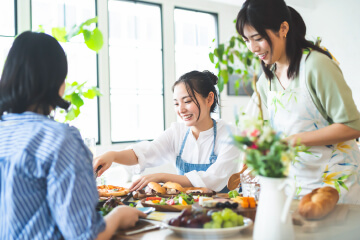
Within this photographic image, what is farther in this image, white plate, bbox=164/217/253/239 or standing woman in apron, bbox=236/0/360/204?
standing woman in apron, bbox=236/0/360/204

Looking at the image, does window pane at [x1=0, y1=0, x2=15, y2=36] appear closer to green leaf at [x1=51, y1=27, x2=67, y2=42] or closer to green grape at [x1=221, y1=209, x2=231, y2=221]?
green leaf at [x1=51, y1=27, x2=67, y2=42]

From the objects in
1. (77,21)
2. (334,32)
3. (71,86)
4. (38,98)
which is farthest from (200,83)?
(334,32)

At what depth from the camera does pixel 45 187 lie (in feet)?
3.18

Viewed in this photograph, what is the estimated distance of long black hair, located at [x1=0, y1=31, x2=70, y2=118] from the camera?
1030mm

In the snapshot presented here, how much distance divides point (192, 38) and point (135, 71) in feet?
4.04

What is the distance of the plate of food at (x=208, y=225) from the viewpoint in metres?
1.01

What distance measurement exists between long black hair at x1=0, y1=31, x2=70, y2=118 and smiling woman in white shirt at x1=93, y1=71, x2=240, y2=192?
0.88 meters

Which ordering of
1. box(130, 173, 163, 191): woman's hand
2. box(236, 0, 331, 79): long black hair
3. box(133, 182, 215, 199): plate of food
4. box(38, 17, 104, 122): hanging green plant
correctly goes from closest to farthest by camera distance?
box(236, 0, 331, 79): long black hair
box(133, 182, 215, 199): plate of food
box(130, 173, 163, 191): woman's hand
box(38, 17, 104, 122): hanging green plant

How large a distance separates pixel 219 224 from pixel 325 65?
797 mm

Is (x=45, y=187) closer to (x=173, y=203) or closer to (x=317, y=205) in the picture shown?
(x=173, y=203)

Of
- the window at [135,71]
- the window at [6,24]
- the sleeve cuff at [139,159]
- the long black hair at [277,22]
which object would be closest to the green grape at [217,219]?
the long black hair at [277,22]

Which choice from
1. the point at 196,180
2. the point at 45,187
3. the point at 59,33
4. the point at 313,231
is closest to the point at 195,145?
the point at 196,180

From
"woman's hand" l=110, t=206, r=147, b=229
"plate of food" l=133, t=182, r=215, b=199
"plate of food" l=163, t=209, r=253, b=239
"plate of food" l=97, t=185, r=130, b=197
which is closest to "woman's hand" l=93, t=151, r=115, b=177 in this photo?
"plate of food" l=97, t=185, r=130, b=197

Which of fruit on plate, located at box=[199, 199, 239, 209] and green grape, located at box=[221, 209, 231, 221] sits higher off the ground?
green grape, located at box=[221, 209, 231, 221]
